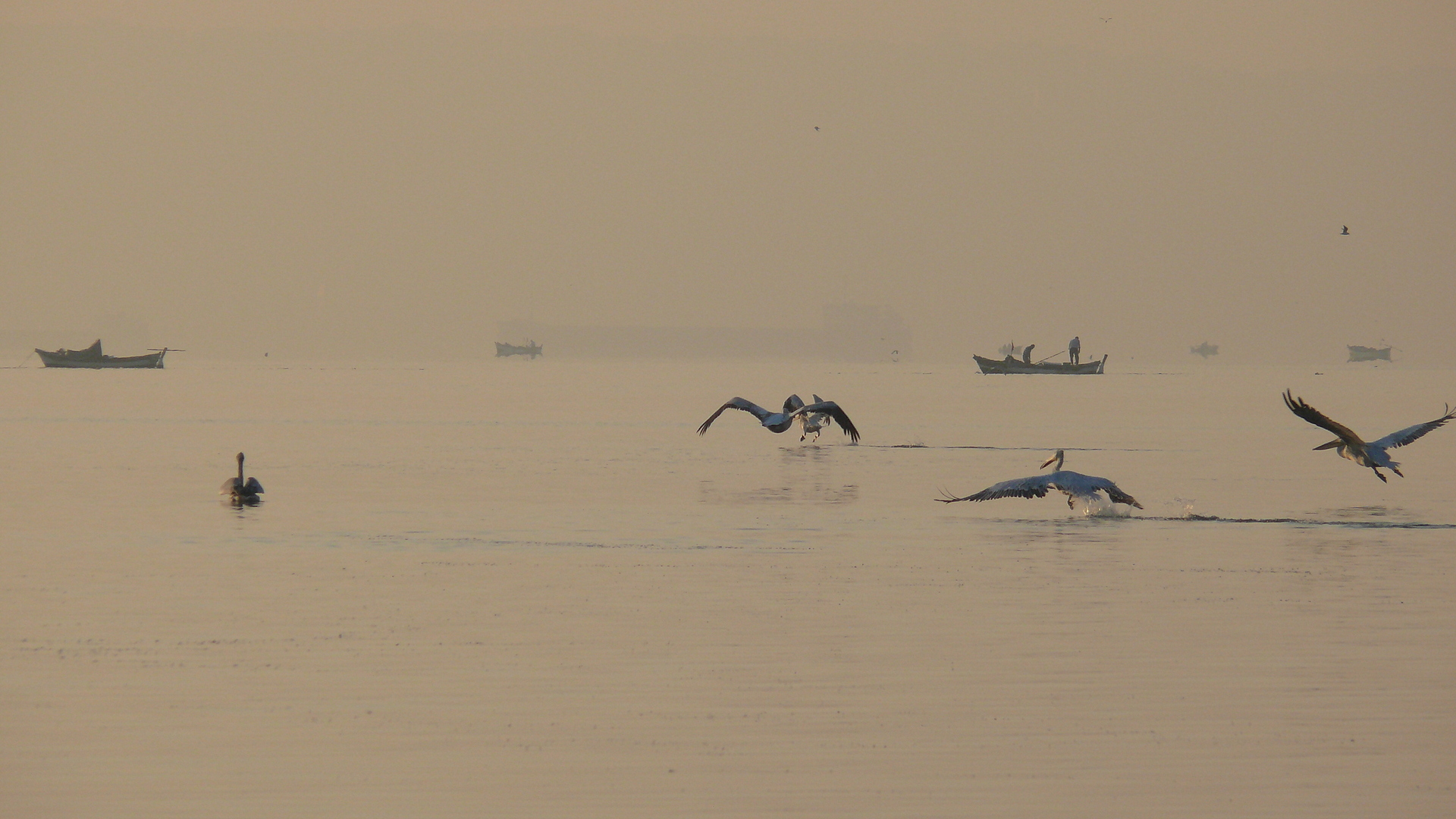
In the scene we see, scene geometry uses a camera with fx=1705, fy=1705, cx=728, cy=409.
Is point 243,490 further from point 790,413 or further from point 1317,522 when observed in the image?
point 790,413

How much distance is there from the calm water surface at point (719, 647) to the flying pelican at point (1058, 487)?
0.65 metres

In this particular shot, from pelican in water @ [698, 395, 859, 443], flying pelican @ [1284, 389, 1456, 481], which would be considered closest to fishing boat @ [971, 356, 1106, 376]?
pelican in water @ [698, 395, 859, 443]

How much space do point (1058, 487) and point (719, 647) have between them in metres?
13.5

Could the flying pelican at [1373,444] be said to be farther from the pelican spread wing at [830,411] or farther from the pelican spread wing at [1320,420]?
the pelican spread wing at [830,411]

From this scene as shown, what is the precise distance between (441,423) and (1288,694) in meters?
60.2

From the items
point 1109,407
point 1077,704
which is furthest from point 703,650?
point 1109,407

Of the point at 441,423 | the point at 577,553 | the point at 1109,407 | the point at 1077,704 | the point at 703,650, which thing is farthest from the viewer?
the point at 1109,407

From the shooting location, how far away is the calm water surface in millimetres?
12617

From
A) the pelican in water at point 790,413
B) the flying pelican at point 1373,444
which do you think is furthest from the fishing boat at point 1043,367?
the flying pelican at point 1373,444

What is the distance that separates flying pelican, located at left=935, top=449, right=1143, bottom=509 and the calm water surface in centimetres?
65

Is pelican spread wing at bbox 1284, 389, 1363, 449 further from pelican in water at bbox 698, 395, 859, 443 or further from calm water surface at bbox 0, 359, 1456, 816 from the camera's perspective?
pelican in water at bbox 698, 395, 859, 443

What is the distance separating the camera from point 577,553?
2561cm

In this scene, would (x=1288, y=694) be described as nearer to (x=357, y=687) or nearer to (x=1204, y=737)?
(x=1204, y=737)

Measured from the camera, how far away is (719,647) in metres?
17.8
